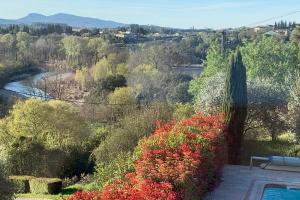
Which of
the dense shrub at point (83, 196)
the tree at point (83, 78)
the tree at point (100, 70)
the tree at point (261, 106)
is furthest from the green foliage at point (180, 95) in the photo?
the dense shrub at point (83, 196)

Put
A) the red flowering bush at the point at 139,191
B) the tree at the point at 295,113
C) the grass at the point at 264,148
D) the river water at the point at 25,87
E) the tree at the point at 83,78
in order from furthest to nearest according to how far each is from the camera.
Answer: the tree at the point at 83,78 → the river water at the point at 25,87 → the grass at the point at 264,148 → the tree at the point at 295,113 → the red flowering bush at the point at 139,191

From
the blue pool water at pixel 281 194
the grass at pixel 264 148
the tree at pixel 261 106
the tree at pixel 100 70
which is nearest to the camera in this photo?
the blue pool water at pixel 281 194

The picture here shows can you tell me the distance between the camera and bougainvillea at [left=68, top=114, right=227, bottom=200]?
8.19 meters

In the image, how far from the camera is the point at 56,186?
17453 mm

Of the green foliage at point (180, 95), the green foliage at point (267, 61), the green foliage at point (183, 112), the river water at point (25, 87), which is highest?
the green foliage at point (267, 61)

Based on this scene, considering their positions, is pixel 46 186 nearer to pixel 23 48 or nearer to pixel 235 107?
pixel 235 107

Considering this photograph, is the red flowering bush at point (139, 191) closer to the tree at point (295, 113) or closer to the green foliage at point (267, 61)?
the tree at point (295, 113)

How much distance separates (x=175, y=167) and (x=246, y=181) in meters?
5.80

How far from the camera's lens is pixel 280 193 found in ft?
45.9

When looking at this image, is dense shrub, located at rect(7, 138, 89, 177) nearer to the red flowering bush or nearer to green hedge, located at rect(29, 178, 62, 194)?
green hedge, located at rect(29, 178, 62, 194)

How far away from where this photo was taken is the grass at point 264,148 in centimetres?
1827

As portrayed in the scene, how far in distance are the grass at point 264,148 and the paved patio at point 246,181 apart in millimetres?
1638

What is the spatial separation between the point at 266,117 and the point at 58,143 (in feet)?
31.8

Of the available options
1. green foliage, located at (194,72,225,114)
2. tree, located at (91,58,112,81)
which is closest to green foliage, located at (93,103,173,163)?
green foliage, located at (194,72,225,114)
